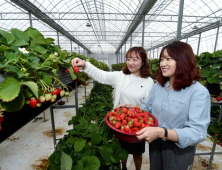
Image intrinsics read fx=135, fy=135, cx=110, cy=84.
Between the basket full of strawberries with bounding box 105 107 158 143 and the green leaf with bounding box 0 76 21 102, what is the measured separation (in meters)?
0.80

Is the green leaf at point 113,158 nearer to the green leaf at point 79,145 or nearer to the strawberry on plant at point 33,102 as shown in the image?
the green leaf at point 79,145

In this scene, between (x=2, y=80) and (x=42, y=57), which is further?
(x=42, y=57)

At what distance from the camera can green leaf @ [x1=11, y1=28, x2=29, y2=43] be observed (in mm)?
873

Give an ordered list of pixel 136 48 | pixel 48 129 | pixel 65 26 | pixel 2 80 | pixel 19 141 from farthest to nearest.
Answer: pixel 65 26 < pixel 48 129 < pixel 19 141 < pixel 136 48 < pixel 2 80

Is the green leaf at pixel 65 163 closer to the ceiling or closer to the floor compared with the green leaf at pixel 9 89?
closer to the floor

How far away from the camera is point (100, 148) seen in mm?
1312

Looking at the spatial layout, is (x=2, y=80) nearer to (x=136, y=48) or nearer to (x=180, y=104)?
(x=180, y=104)

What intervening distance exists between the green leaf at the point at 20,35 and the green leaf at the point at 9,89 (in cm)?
43

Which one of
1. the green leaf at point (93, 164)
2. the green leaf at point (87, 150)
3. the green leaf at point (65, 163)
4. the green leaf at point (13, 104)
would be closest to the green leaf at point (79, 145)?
the green leaf at point (87, 150)

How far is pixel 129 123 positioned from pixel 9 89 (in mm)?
903

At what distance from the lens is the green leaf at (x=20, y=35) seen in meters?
0.87

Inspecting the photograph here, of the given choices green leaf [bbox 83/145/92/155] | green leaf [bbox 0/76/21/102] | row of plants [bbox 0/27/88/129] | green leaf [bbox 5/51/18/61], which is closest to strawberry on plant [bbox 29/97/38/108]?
row of plants [bbox 0/27/88/129]

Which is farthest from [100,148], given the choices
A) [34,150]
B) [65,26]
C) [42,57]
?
[65,26]

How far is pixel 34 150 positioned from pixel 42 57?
8.75ft
